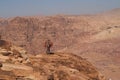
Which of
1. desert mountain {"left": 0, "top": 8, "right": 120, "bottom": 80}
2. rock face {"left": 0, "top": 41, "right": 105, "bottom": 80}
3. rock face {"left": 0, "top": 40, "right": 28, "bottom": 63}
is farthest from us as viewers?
desert mountain {"left": 0, "top": 8, "right": 120, "bottom": 80}

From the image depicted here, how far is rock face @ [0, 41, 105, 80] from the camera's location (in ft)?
61.9

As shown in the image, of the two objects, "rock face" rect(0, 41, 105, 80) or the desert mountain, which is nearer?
"rock face" rect(0, 41, 105, 80)

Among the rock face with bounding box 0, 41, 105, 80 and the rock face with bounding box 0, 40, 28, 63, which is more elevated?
the rock face with bounding box 0, 40, 28, 63

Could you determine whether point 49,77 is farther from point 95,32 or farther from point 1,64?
point 95,32

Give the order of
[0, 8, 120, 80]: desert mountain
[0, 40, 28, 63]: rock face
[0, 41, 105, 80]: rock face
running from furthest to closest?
[0, 8, 120, 80]: desert mountain, [0, 40, 28, 63]: rock face, [0, 41, 105, 80]: rock face

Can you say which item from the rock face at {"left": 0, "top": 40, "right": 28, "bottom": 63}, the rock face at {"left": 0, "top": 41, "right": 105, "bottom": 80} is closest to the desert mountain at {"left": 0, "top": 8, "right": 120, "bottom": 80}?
the rock face at {"left": 0, "top": 41, "right": 105, "bottom": 80}

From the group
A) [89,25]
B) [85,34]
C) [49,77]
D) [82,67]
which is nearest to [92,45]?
[85,34]

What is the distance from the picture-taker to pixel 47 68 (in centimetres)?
2508

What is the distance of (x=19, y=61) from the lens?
22.1m

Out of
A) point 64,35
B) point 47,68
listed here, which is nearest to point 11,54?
point 47,68

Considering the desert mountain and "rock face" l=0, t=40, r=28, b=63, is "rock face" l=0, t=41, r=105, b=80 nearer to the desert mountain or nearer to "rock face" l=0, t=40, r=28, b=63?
"rock face" l=0, t=40, r=28, b=63

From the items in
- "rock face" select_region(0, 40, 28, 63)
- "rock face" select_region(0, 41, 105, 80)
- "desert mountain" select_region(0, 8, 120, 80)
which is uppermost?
"rock face" select_region(0, 40, 28, 63)

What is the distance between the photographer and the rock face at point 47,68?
18.9 m

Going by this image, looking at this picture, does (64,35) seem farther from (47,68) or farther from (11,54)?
(11,54)
